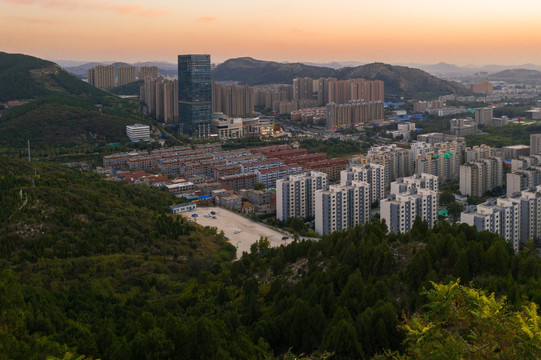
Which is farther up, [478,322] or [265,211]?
[478,322]

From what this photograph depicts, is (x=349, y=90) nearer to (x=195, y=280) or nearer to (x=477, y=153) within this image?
(x=477, y=153)

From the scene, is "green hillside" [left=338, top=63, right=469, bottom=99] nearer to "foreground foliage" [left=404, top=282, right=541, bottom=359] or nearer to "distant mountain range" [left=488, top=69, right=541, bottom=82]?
"distant mountain range" [left=488, top=69, right=541, bottom=82]

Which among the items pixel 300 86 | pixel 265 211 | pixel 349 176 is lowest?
pixel 265 211

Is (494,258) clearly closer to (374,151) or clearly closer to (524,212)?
(524,212)

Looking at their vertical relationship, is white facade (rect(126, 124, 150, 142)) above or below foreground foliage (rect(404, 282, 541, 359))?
above

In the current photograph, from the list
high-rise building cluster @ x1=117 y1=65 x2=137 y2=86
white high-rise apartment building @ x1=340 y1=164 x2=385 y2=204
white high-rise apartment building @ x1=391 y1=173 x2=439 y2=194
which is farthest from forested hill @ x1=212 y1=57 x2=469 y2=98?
white high-rise apartment building @ x1=391 y1=173 x2=439 y2=194

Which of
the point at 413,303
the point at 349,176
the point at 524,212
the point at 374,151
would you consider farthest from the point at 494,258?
the point at 374,151
